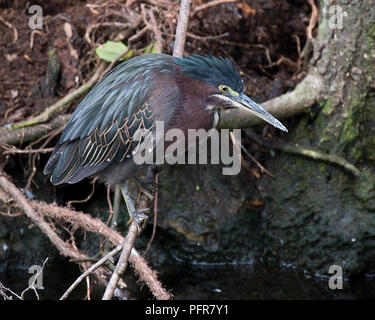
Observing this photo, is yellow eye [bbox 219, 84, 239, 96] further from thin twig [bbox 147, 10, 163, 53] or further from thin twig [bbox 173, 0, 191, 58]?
thin twig [bbox 147, 10, 163, 53]

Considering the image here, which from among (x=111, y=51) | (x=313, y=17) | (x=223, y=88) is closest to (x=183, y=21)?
(x=223, y=88)

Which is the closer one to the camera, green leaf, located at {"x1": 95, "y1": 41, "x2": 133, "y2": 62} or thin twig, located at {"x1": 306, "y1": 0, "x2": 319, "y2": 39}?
green leaf, located at {"x1": 95, "y1": 41, "x2": 133, "y2": 62}

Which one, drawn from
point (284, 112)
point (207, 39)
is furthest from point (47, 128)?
point (284, 112)

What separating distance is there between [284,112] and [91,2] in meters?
2.20

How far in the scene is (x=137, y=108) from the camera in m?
3.29

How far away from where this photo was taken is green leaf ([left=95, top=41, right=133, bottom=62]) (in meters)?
4.72

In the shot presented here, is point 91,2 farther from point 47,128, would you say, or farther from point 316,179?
point 316,179

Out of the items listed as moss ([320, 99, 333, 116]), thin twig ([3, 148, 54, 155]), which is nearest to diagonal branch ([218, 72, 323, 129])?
moss ([320, 99, 333, 116])

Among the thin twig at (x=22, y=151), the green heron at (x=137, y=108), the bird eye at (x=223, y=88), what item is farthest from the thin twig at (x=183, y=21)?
the thin twig at (x=22, y=151)

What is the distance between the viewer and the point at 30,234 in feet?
16.3

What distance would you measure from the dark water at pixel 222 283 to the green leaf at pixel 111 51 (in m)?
1.84

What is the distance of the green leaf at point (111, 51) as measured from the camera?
472 centimetres

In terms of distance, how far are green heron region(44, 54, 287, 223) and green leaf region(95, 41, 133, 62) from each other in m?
1.22

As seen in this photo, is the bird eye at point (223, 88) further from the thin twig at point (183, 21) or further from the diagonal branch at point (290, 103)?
the diagonal branch at point (290, 103)
